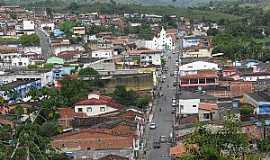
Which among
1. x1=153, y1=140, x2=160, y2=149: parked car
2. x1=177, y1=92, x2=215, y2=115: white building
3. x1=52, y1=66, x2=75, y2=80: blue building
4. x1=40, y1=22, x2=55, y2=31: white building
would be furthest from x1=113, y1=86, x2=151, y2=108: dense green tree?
x1=40, y1=22, x2=55, y2=31: white building

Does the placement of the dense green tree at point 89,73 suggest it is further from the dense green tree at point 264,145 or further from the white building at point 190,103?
the dense green tree at point 264,145

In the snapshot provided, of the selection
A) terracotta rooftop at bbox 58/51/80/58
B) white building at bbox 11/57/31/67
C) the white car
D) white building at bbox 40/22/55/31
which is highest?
white building at bbox 40/22/55/31

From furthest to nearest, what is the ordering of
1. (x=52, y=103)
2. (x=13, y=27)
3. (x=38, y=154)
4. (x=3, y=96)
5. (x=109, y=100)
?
(x=13, y=27)
(x=3, y=96)
(x=109, y=100)
(x=52, y=103)
(x=38, y=154)

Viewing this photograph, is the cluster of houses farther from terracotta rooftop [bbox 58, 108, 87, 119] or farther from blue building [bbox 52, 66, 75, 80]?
blue building [bbox 52, 66, 75, 80]

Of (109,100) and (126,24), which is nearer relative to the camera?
(109,100)

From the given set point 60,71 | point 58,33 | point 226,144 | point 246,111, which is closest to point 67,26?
point 58,33

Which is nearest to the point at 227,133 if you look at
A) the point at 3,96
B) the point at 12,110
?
the point at 12,110

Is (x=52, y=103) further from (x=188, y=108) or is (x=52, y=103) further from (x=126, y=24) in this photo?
(x=126, y=24)

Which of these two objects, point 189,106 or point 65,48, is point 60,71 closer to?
point 65,48
